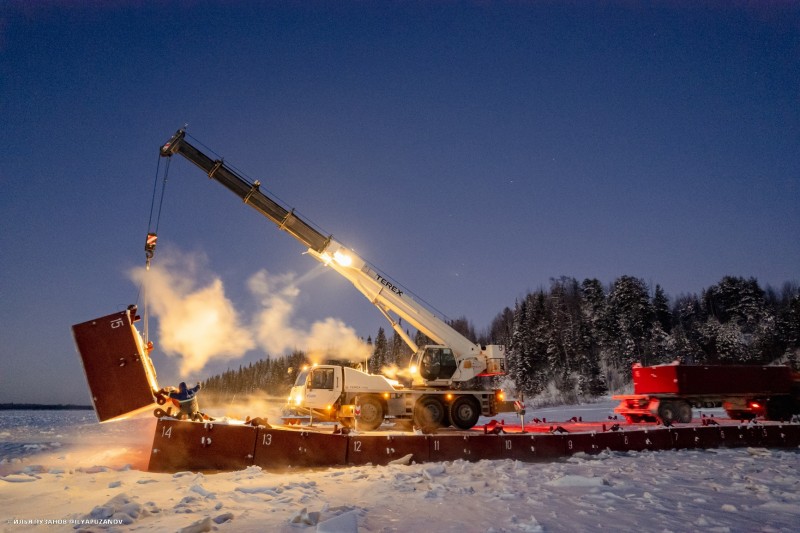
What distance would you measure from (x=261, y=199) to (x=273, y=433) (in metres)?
9.57

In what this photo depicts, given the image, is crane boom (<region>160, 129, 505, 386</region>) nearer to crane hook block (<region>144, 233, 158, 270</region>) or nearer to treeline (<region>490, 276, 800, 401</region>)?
crane hook block (<region>144, 233, 158, 270</region>)

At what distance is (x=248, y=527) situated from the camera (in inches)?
212

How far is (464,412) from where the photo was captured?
17.0 m

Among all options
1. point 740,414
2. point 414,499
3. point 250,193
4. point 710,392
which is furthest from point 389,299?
point 740,414

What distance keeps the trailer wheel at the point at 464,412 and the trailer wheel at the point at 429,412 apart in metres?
0.45

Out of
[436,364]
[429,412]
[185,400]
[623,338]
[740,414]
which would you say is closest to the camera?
[185,400]

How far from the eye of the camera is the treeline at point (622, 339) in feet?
189

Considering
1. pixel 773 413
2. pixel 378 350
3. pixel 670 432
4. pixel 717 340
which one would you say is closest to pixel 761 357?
pixel 717 340

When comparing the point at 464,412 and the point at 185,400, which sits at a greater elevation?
the point at 185,400

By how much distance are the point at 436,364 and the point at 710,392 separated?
11.8 m

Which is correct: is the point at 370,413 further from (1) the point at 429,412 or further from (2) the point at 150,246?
(2) the point at 150,246

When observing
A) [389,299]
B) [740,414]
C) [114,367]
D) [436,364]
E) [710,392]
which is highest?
[389,299]

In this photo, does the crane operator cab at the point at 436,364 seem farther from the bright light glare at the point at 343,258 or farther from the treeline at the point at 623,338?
the treeline at the point at 623,338

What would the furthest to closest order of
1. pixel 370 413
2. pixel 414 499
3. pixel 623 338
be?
pixel 623 338
pixel 370 413
pixel 414 499
